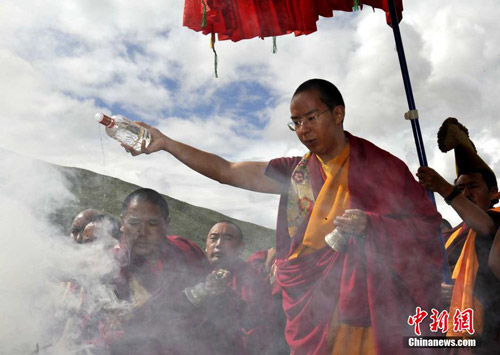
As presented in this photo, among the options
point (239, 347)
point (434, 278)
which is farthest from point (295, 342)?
point (239, 347)

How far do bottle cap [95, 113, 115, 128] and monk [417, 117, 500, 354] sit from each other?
2045 millimetres

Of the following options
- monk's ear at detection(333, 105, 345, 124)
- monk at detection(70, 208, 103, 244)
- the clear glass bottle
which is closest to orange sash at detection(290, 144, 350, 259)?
monk's ear at detection(333, 105, 345, 124)

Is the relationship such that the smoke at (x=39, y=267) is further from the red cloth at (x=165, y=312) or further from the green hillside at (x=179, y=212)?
the green hillside at (x=179, y=212)

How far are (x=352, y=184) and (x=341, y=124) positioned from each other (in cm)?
38

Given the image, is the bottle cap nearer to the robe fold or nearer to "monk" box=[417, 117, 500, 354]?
"monk" box=[417, 117, 500, 354]

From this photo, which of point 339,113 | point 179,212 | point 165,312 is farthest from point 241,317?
point 179,212

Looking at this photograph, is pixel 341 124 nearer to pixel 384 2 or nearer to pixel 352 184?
pixel 352 184

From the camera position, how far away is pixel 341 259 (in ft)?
7.97

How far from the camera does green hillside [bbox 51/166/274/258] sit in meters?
13.9

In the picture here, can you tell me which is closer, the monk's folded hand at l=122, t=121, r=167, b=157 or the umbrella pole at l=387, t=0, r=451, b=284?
the monk's folded hand at l=122, t=121, r=167, b=157

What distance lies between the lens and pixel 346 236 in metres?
2.39

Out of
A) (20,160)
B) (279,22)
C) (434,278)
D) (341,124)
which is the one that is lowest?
(434,278)

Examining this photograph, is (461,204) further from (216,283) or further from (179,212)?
(179,212)

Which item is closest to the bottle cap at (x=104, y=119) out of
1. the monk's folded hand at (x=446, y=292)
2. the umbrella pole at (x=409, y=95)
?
the umbrella pole at (x=409, y=95)
